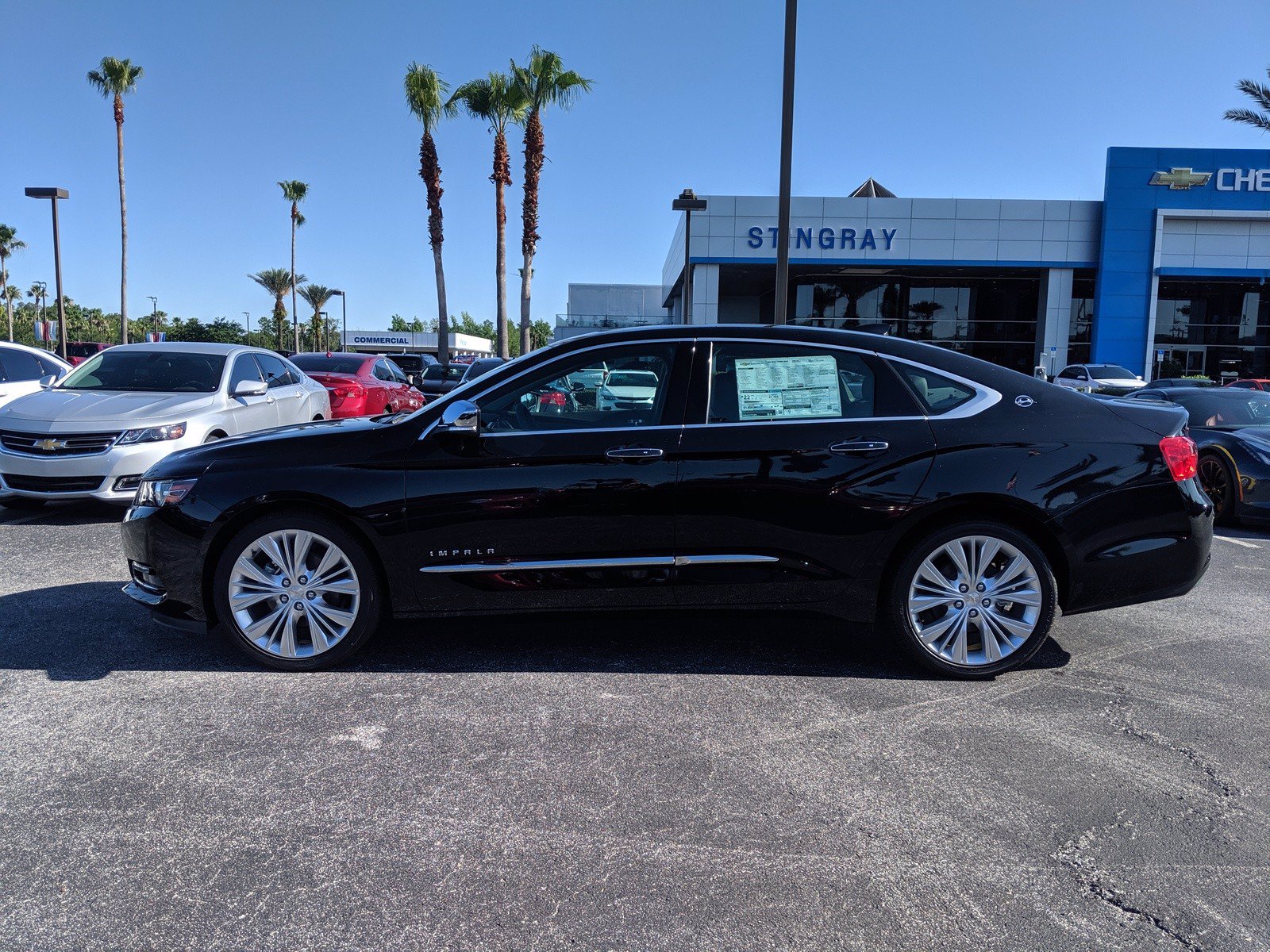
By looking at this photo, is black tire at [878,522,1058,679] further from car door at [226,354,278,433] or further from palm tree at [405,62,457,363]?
palm tree at [405,62,457,363]

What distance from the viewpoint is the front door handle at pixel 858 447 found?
4.22 metres

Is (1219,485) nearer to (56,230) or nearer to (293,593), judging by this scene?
(293,593)

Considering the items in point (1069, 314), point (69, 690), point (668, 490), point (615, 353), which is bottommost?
point (69, 690)

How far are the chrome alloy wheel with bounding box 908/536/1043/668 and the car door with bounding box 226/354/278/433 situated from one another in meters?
6.63

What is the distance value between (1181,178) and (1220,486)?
3103cm

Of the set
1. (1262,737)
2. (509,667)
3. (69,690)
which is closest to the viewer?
(1262,737)

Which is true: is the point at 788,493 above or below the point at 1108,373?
below

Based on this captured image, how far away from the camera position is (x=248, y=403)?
30.5 feet

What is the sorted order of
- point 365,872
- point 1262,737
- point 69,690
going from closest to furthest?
point 365,872 < point 1262,737 < point 69,690

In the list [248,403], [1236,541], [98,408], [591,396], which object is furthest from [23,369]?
[1236,541]

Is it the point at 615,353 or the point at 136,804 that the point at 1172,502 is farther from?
the point at 136,804

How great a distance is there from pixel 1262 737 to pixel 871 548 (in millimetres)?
1635


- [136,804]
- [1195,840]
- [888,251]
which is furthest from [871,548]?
[888,251]

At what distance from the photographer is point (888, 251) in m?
34.8
